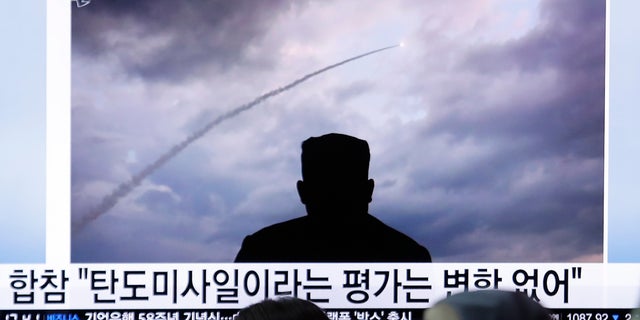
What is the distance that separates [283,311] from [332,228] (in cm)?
87

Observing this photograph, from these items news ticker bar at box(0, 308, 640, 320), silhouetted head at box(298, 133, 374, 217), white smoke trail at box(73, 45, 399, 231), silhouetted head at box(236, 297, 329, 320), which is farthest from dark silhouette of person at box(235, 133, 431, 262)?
silhouetted head at box(236, 297, 329, 320)

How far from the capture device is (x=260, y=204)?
6.13 ft

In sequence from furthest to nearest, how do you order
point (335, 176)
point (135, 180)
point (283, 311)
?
1. point (335, 176)
2. point (135, 180)
3. point (283, 311)

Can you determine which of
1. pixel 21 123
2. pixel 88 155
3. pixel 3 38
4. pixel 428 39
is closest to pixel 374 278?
pixel 428 39

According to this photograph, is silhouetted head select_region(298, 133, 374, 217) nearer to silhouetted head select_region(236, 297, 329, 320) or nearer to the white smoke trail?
the white smoke trail

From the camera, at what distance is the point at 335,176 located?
1939 mm

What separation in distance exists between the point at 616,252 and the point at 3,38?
1.94m

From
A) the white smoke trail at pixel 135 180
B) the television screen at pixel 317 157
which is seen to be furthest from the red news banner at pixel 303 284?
the white smoke trail at pixel 135 180

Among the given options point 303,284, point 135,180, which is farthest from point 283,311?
point 135,180

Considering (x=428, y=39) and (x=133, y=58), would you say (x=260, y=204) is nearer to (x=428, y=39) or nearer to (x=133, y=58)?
(x=133, y=58)

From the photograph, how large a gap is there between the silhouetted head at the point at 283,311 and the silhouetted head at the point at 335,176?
0.83 metres

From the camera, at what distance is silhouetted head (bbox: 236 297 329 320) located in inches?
40.4

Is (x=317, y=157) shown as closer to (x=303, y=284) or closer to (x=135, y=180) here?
(x=303, y=284)

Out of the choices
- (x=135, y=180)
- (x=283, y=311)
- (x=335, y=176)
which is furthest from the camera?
(x=335, y=176)
